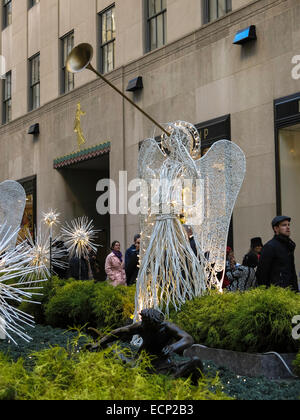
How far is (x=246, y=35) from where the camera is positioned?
562 inches

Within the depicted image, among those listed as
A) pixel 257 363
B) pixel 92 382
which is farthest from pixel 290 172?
pixel 92 382

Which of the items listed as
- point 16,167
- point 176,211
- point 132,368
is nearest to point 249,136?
point 176,211

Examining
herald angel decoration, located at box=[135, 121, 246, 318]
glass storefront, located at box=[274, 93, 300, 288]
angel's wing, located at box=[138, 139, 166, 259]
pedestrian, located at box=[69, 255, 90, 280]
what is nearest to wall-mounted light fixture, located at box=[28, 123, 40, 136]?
pedestrian, located at box=[69, 255, 90, 280]

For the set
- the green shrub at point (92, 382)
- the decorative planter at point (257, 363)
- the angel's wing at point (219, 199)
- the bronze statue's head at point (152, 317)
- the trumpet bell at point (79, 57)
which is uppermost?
the trumpet bell at point (79, 57)

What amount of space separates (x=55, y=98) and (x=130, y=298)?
15.0 meters

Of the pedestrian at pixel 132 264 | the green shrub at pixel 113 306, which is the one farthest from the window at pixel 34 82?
the green shrub at pixel 113 306

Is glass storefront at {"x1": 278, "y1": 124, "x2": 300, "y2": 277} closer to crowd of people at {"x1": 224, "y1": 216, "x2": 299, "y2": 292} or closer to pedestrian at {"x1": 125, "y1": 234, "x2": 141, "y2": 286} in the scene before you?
pedestrian at {"x1": 125, "y1": 234, "x2": 141, "y2": 286}

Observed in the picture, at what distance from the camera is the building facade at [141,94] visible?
45.1 ft

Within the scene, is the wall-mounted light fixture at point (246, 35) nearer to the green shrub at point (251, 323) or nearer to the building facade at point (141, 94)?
the building facade at point (141, 94)

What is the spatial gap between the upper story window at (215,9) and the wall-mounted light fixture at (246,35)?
4.74 ft

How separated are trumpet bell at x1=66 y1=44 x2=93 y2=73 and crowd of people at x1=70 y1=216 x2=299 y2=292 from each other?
3.05 m

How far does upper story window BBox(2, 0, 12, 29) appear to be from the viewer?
2847cm

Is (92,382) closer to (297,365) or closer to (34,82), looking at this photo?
(297,365)

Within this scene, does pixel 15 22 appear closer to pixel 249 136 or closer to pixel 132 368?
pixel 249 136
